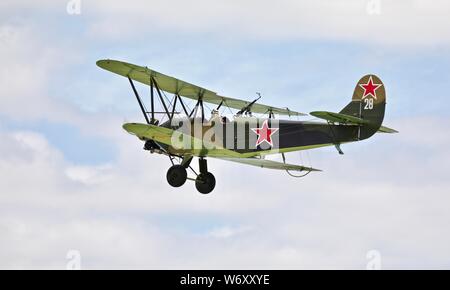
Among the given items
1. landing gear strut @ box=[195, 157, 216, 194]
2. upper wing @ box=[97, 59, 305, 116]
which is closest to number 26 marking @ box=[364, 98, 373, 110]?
upper wing @ box=[97, 59, 305, 116]

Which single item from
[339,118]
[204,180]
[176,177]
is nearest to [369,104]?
[339,118]

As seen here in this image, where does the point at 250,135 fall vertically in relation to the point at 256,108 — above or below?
below

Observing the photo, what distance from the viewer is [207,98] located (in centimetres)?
3039

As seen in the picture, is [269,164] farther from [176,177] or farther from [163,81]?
[163,81]

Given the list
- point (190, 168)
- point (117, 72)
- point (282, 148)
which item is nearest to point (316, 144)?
point (282, 148)

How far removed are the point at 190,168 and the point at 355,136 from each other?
4.02 m

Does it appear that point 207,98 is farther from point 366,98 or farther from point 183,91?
point 366,98

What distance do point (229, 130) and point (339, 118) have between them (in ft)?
8.74

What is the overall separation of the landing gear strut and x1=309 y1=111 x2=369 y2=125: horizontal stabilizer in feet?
11.3

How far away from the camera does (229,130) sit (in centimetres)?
2872

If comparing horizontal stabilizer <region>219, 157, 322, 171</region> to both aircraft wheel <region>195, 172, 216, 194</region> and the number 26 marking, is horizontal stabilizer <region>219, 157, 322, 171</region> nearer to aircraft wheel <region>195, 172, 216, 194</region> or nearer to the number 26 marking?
aircraft wheel <region>195, 172, 216, 194</region>

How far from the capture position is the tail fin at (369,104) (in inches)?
1093

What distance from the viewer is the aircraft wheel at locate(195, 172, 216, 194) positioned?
29.5m

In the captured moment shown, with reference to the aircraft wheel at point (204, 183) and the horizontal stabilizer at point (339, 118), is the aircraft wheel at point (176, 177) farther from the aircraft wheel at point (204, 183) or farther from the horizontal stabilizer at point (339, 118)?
the horizontal stabilizer at point (339, 118)
